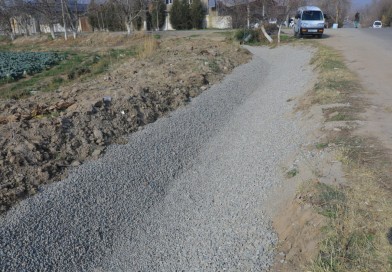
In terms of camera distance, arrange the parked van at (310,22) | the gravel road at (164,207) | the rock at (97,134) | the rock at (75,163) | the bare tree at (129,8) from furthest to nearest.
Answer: the bare tree at (129,8) < the parked van at (310,22) < the rock at (97,134) < the rock at (75,163) < the gravel road at (164,207)

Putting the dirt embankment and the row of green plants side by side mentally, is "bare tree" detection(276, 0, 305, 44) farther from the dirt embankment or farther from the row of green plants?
the row of green plants

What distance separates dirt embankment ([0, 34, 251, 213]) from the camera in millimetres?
6258

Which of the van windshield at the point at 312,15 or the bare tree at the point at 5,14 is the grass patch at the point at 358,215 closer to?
the van windshield at the point at 312,15

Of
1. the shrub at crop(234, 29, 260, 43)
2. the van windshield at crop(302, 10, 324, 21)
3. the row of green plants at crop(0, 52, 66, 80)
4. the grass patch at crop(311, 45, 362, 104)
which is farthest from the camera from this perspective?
the shrub at crop(234, 29, 260, 43)

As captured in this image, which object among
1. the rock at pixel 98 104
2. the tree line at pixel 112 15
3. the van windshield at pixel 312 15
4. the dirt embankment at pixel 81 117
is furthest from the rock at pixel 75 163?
the tree line at pixel 112 15

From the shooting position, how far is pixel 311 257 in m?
4.37

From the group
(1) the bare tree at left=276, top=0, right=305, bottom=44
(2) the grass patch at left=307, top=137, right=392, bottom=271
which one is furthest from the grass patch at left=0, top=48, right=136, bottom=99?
(1) the bare tree at left=276, top=0, right=305, bottom=44

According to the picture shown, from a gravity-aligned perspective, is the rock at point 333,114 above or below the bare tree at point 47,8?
below

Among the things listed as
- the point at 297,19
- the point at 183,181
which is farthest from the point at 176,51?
the point at 183,181

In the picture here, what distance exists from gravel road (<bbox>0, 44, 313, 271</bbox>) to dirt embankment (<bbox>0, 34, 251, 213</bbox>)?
14.4 inches

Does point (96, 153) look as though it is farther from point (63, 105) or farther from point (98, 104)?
point (63, 105)

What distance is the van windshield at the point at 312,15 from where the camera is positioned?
25.7 metres

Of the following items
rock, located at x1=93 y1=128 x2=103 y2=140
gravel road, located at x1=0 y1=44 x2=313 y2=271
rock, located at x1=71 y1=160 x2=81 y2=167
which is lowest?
gravel road, located at x1=0 y1=44 x2=313 y2=271

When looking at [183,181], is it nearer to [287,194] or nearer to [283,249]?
[287,194]
